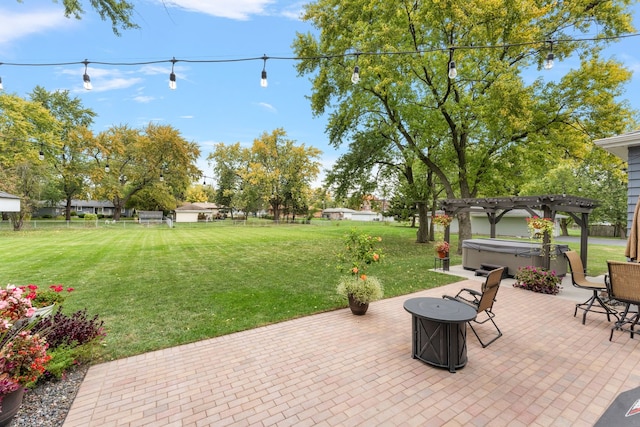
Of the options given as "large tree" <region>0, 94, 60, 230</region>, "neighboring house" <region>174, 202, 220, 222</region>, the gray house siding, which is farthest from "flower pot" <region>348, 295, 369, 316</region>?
"neighboring house" <region>174, 202, 220, 222</region>

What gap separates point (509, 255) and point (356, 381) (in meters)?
7.43

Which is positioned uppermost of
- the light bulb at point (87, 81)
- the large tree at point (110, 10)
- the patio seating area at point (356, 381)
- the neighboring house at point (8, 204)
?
the large tree at point (110, 10)

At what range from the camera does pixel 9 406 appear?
2.16 m

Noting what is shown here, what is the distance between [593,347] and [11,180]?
2730 cm

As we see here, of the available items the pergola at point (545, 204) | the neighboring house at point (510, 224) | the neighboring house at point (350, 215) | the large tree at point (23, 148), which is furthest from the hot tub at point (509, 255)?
the neighboring house at point (350, 215)

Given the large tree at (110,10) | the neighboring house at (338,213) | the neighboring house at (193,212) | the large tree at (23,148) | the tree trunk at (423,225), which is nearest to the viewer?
the large tree at (110,10)

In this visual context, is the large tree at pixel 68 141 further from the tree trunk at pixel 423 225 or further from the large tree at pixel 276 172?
the tree trunk at pixel 423 225

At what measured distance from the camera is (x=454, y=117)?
11398 mm

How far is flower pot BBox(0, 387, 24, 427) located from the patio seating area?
0.38 meters

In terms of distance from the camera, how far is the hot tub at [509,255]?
7.76m

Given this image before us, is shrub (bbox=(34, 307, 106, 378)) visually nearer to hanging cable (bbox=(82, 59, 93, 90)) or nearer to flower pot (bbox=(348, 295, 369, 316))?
flower pot (bbox=(348, 295, 369, 316))

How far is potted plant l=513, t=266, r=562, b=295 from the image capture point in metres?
6.52

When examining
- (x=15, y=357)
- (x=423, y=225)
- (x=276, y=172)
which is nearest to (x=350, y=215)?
(x=276, y=172)

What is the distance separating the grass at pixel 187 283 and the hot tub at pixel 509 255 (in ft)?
4.66
